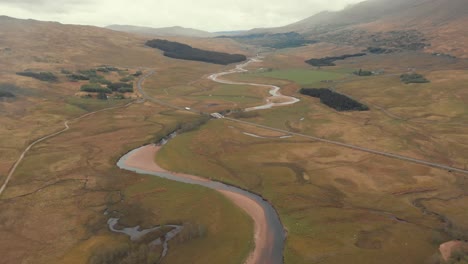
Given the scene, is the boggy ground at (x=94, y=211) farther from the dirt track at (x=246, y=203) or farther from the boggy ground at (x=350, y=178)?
the boggy ground at (x=350, y=178)

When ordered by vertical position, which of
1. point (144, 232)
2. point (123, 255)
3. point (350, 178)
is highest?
point (350, 178)

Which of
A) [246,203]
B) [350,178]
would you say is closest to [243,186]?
[246,203]

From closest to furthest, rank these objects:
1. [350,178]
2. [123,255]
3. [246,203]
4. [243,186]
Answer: [123,255] → [246,203] → [243,186] → [350,178]

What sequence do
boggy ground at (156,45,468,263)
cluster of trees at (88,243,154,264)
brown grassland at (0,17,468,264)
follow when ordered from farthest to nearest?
1. boggy ground at (156,45,468,263)
2. brown grassland at (0,17,468,264)
3. cluster of trees at (88,243,154,264)

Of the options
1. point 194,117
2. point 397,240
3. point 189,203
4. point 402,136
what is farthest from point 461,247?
point 194,117

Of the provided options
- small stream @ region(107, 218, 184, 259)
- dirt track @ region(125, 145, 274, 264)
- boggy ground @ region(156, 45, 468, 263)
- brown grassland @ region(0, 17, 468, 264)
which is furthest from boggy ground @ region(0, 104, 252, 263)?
boggy ground @ region(156, 45, 468, 263)

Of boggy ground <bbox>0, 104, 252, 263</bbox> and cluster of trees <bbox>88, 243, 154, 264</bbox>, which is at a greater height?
cluster of trees <bbox>88, 243, 154, 264</bbox>

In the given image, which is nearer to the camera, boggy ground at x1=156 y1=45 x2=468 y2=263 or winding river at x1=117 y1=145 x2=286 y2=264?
winding river at x1=117 y1=145 x2=286 y2=264

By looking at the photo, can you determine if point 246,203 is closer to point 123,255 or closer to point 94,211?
point 123,255

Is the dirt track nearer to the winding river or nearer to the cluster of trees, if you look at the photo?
the winding river
